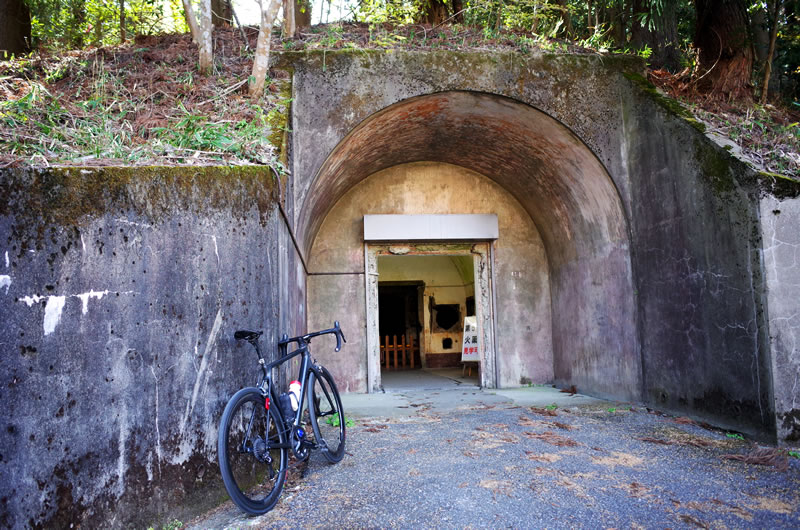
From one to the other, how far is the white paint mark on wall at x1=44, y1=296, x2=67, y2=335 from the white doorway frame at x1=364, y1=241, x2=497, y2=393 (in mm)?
5922

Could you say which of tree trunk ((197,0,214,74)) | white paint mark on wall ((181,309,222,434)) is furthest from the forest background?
white paint mark on wall ((181,309,222,434))

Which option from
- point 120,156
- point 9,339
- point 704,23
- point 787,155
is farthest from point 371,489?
point 704,23

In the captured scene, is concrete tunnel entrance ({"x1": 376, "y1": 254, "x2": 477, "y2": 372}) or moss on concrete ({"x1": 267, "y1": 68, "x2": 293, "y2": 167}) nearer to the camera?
moss on concrete ({"x1": 267, "y1": 68, "x2": 293, "y2": 167})

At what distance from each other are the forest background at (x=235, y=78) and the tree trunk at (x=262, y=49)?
0.01 m

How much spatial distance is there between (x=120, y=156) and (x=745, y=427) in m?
5.74

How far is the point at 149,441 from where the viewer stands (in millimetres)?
3254

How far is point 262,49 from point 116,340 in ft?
12.0

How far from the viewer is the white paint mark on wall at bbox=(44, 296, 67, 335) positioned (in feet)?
10.2

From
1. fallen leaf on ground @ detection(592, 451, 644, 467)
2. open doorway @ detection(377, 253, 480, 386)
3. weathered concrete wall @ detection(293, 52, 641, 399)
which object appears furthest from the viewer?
open doorway @ detection(377, 253, 480, 386)

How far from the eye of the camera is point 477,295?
939 cm

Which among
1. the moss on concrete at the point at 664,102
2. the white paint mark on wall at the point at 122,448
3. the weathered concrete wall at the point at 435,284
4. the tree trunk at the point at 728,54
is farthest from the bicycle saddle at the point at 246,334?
the weathered concrete wall at the point at 435,284

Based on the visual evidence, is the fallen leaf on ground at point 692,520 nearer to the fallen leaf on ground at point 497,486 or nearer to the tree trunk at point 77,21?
the fallen leaf on ground at point 497,486

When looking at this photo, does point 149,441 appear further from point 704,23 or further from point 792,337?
point 704,23

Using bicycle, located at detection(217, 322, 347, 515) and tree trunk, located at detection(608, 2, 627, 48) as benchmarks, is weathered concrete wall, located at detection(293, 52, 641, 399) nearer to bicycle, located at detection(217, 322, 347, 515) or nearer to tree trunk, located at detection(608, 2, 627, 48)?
bicycle, located at detection(217, 322, 347, 515)
